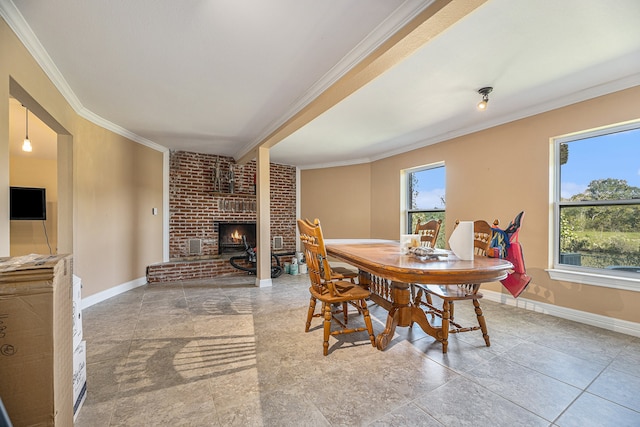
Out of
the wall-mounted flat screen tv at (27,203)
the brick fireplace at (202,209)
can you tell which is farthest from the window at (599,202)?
the wall-mounted flat screen tv at (27,203)

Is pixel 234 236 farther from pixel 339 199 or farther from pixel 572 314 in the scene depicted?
pixel 572 314

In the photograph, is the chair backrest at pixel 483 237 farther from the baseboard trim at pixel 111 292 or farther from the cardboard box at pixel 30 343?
the baseboard trim at pixel 111 292

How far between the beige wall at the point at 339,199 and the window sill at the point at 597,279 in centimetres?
327

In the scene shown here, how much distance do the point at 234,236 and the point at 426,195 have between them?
3.96 meters

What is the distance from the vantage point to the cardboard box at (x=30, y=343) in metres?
0.94

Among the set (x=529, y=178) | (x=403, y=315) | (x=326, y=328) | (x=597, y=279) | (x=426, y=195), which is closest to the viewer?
(x=326, y=328)

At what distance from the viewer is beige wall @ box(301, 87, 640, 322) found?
2.61 m

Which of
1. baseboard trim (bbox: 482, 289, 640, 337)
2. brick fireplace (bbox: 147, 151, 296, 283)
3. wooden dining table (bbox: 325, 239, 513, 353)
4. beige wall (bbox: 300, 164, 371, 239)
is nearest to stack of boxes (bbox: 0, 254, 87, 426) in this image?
wooden dining table (bbox: 325, 239, 513, 353)

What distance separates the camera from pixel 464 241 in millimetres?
1970

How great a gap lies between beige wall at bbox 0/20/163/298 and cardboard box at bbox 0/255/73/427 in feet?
3.80

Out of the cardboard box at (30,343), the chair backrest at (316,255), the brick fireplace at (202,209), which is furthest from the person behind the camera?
the brick fireplace at (202,209)

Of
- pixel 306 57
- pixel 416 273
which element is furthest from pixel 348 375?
pixel 306 57

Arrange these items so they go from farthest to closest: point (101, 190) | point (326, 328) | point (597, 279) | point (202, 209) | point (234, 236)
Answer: point (234, 236)
point (202, 209)
point (101, 190)
point (597, 279)
point (326, 328)

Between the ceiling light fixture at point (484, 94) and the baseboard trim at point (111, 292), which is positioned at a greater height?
the ceiling light fixture at point (484, 94)
